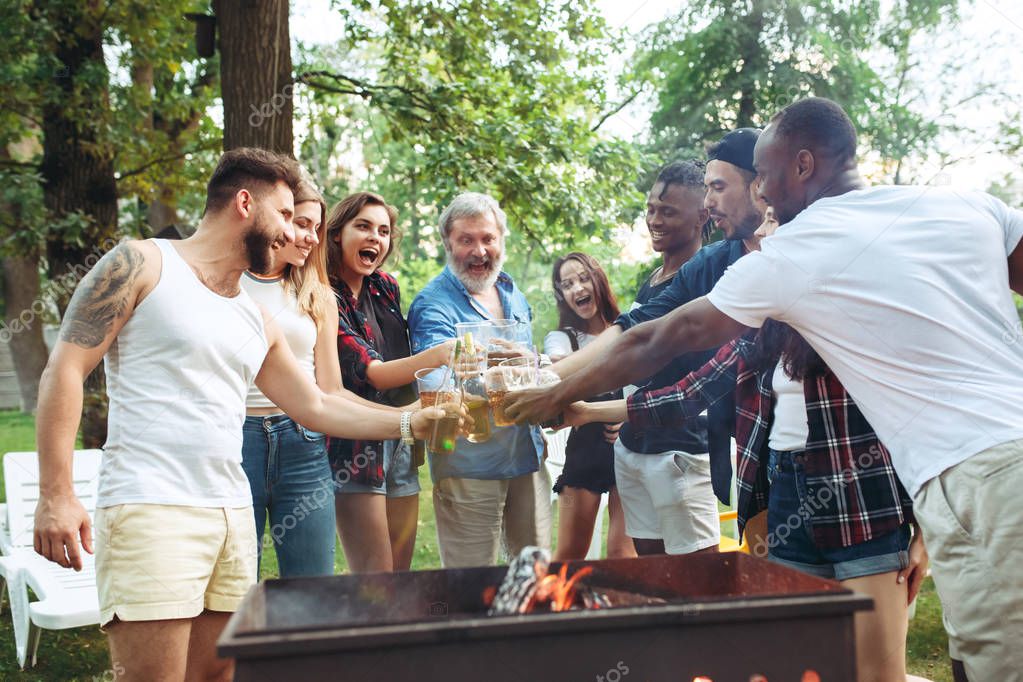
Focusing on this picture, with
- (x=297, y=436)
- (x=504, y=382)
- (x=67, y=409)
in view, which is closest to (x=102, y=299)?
(x=67, y=409)

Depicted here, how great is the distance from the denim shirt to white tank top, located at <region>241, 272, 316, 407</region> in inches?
23.2

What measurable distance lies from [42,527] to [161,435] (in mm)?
379

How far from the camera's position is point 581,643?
1.77 m

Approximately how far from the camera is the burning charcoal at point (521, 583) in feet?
6.59

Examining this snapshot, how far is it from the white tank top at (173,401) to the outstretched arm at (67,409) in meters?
0.08

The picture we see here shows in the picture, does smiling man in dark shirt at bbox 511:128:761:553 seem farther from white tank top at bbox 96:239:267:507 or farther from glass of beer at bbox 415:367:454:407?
white tank top at bbox 96:239:267:507

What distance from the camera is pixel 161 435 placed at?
7.71ft

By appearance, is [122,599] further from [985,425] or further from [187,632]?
[985,425]

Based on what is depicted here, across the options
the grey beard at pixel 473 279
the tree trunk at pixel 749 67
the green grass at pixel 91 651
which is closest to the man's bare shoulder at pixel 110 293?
the grey beard at pixel 473 279

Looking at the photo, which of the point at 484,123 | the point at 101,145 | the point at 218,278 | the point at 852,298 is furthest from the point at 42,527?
the point at 101,145

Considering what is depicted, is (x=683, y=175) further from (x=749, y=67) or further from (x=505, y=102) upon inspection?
(x=749, y=67)

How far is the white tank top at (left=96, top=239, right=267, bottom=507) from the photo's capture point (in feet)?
7.67

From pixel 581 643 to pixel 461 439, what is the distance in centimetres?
201

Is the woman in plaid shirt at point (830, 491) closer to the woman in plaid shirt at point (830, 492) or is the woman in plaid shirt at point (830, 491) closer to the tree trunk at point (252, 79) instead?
the woman in plaid shirt at point (830, 492)
